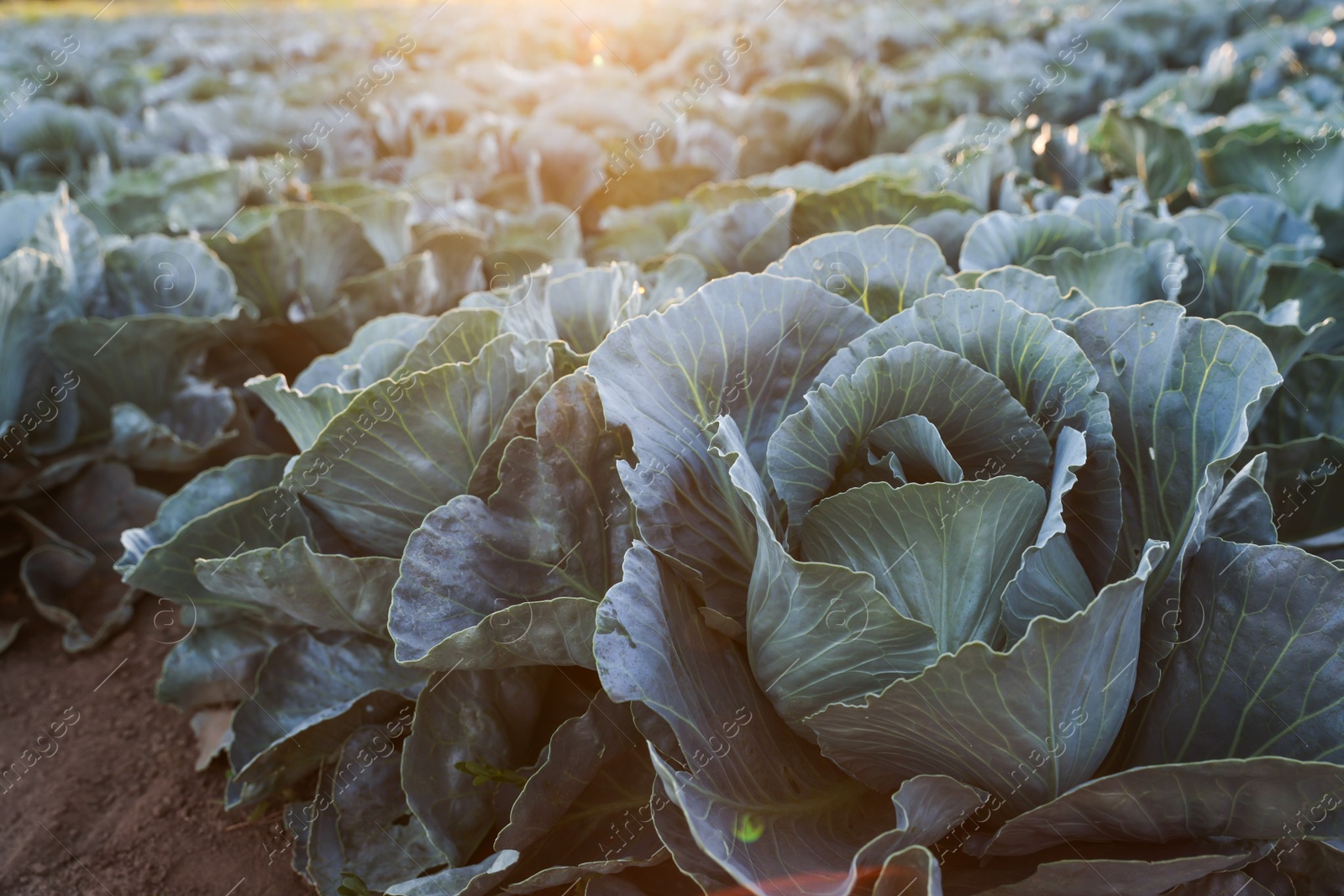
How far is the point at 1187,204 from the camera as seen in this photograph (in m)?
3.29

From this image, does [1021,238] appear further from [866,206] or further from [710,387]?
[710,387]

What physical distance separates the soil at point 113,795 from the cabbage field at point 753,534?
0.10 m

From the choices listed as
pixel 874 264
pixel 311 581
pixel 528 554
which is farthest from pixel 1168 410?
Result: pixel 311 581

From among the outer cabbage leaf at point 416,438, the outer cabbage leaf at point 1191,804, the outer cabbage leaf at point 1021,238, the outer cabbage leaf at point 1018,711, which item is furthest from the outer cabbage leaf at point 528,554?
the outer cabbage leaf at point 1021,238

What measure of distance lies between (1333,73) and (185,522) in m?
6.73

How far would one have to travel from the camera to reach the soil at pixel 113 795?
2.05 m

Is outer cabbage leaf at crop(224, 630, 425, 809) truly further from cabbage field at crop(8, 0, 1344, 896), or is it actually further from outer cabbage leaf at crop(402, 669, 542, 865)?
outer cabbage leaf at crop(402, 669, 542, 865)

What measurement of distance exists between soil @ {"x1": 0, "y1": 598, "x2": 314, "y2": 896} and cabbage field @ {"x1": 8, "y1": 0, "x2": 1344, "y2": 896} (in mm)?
99

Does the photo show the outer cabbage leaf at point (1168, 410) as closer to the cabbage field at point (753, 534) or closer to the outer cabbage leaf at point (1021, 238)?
the cabbage field at point (753, 534)

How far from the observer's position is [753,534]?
4.87 feet

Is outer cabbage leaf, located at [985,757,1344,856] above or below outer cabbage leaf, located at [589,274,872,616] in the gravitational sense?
below

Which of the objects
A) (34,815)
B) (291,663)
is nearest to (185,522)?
(291,663)

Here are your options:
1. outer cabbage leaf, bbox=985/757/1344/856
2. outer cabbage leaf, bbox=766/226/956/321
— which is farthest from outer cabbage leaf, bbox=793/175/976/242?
outer cabbage leaf, bbox=985/757/1344/856

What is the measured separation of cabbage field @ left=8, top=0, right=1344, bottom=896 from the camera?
1.28 metres
